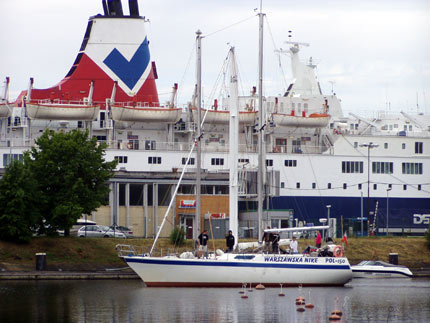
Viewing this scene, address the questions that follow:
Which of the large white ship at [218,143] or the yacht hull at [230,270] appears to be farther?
the large white ship at [218,143]

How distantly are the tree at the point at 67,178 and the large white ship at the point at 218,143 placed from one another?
16043mm

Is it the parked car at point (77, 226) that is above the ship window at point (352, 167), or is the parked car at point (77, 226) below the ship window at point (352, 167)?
below

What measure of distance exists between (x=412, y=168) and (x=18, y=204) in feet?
Result: 160

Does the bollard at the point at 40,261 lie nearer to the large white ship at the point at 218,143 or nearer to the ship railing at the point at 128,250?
the ship railing at the point at 128,250

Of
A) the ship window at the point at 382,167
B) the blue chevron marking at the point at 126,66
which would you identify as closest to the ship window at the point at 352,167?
the ship window at the point at 382,167

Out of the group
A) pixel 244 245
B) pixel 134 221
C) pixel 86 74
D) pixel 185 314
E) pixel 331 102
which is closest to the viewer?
pixel 185 314

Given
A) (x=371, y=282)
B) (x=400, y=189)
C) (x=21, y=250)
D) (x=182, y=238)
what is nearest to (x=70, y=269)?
(x=21, y=250)

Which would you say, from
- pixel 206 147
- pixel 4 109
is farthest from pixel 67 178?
pixel 206 147

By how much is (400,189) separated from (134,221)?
29.8 metres

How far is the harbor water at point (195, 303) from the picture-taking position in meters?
39.4

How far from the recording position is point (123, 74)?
91.8 meters

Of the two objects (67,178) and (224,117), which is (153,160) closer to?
(224,117)

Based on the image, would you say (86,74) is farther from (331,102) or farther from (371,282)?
(371,282)

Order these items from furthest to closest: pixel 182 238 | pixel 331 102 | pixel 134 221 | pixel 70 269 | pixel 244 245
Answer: pixel 331 102, pixel 134 221, pixel 182 238, pixel 70 269, pixel 244 245
